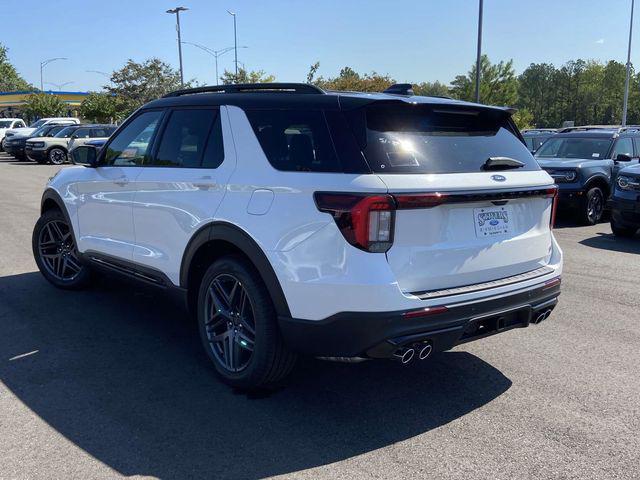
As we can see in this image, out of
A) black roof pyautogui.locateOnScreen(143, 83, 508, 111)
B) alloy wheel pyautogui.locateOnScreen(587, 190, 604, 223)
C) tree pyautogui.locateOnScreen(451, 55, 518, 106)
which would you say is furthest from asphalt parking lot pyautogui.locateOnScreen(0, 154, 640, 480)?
tree pyautogui.locateOnScreen(451, 55, 518, 106)

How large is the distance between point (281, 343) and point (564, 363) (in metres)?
2.20

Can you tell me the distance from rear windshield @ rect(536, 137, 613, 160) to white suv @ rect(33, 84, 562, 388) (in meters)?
9.14

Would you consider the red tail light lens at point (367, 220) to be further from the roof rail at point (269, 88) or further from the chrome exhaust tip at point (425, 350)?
the roof rail at point (269, 88)

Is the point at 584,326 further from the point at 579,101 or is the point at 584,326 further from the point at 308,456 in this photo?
the point at 579,101

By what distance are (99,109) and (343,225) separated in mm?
55842

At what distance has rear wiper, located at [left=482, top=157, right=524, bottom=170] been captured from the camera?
3.66 m

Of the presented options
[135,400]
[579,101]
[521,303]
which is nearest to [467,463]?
[521,303]

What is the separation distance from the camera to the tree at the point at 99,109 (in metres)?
54.2

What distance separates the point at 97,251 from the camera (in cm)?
538

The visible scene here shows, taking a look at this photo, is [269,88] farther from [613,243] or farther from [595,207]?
[595,207]

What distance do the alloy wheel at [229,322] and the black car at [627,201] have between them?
774 centimetres

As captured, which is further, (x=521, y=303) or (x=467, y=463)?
(x=521, y=303)

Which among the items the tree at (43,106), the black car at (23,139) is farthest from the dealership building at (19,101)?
the black car at (23,139)

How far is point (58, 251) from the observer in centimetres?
633
